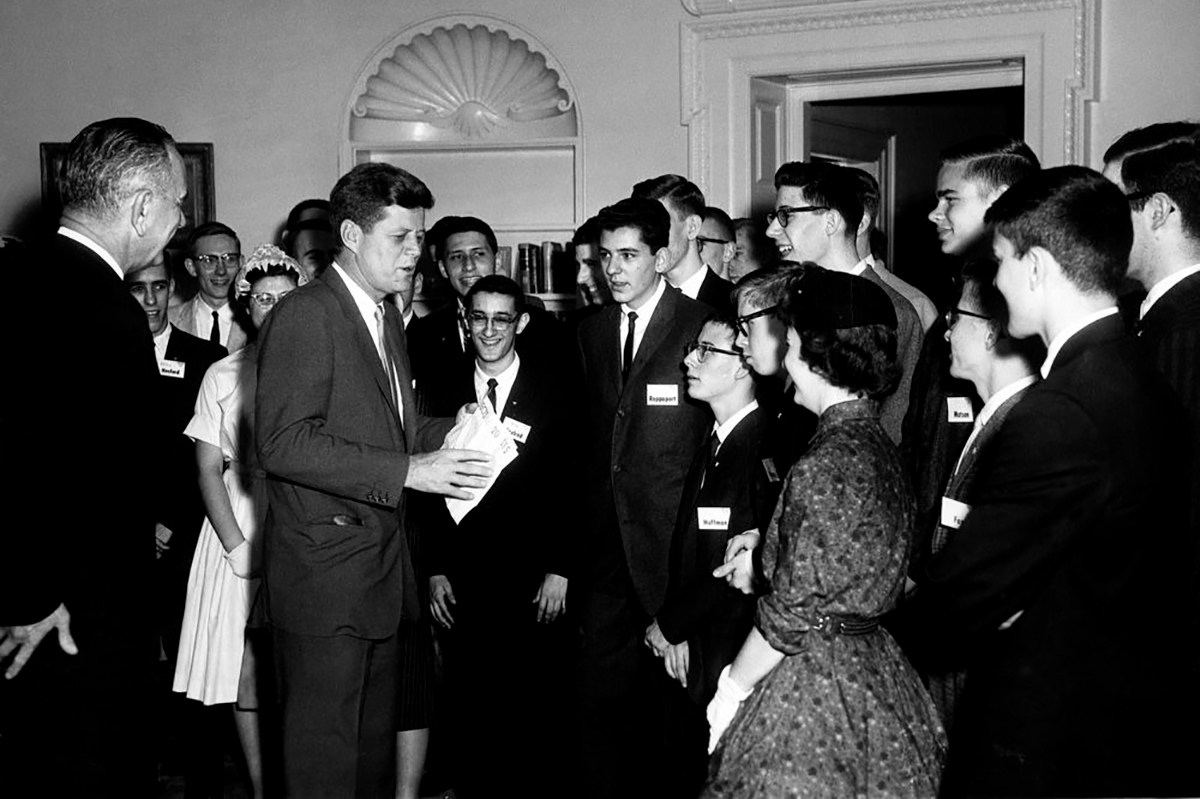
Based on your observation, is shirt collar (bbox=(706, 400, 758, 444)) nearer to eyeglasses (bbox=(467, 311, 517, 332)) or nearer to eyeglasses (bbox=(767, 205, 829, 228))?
eyeglasses (bbox=(767, 205, 829, 228))

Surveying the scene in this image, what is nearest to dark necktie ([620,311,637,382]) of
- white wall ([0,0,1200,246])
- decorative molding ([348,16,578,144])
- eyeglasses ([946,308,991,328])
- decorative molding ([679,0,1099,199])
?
eyeglasses ([946,308,991,328])

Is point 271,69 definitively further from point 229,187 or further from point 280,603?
point 280,603

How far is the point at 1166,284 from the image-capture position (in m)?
2.78

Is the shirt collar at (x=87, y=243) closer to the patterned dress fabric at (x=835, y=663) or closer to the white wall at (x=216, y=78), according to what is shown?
the patterned dress fabric at (x=835, y=663)

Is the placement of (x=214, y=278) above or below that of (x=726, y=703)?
above

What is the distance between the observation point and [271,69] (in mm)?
6777

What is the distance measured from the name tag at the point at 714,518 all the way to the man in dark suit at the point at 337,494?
2.06 feet

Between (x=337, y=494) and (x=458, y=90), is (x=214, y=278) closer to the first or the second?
(x=458, y=90)

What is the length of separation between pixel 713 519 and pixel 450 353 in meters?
1.58

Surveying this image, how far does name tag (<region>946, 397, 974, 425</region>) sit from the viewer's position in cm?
312

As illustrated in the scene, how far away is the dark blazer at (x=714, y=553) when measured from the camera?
3252 millimetres

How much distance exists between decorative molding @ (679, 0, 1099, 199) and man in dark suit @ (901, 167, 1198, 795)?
144 inches

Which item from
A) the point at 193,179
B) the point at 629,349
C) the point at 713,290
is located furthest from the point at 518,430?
the point at 193,179

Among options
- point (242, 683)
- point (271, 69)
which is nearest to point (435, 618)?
point (242, 683)
